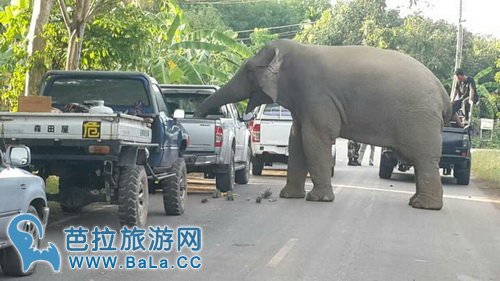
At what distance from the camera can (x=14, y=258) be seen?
764cm

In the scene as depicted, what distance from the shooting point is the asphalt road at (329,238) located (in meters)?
8.43

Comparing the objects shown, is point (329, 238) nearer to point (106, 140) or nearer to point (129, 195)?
point (129, 195)

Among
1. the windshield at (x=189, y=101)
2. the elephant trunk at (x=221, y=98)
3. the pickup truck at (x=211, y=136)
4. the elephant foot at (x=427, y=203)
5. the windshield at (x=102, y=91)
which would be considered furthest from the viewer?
the windshield at (x=189, y=101)

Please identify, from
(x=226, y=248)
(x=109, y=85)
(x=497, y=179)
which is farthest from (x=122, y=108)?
(x=497, y=179)

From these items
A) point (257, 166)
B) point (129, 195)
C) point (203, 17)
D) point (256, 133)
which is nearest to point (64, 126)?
point (129, 195)

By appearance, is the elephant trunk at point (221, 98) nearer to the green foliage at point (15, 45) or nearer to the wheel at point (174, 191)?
the wheel at point (174, 191)

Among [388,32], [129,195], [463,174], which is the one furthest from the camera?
[388,32]

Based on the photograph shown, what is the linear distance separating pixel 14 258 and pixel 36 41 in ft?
27.6

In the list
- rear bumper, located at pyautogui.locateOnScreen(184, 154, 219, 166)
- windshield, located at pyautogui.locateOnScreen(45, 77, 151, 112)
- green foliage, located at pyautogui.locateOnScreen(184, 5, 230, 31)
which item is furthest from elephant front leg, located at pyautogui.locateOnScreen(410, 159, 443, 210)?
green foliage, located at pyautogui.locateOnScreen(184, 5, 230, 31)

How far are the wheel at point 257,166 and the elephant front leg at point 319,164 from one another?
649 cm

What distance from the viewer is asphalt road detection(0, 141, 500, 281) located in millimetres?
8430

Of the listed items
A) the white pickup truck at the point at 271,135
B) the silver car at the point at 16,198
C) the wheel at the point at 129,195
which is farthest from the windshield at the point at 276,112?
the silver car at the point at 16,198

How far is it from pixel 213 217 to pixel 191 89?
4582 mm

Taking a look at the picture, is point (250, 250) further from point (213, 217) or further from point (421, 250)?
point (213, 217)
